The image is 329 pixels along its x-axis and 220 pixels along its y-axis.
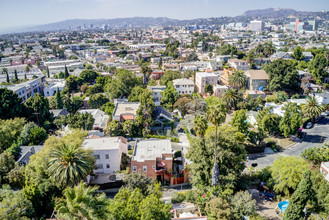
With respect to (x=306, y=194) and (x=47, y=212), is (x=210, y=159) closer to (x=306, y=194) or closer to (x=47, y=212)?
(x=306, y=194)

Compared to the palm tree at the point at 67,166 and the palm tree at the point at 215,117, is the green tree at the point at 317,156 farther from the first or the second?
→ the palm tree at the point at 67,166

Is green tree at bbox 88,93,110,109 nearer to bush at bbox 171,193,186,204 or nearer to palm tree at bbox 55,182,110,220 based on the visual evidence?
bush at bbox 171,193,186,204

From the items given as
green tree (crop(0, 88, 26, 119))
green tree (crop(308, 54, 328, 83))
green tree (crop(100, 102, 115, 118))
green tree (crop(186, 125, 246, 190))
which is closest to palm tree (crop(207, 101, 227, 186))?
green tree (crop(186, 125, 246, 190))

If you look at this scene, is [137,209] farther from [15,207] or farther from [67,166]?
[15,207]

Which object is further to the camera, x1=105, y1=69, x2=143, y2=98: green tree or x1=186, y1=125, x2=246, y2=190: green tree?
x1=105, y1=69, x2=143, y2=98: green tree

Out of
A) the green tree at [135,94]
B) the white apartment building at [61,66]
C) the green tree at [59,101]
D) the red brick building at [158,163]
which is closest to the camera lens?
the red brick building at [158,163]

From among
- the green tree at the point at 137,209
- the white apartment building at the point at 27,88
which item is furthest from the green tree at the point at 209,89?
the green tree at the point at 137,209

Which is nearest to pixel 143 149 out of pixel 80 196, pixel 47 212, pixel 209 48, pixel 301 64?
pixel 47 212
